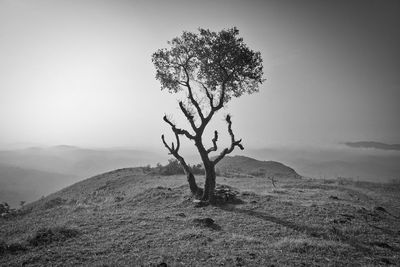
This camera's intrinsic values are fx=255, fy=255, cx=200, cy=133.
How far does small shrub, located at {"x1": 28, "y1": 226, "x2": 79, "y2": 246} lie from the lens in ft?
50.4

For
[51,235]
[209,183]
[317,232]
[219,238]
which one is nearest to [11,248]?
[51,235]

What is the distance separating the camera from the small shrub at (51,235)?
1537 centimetres

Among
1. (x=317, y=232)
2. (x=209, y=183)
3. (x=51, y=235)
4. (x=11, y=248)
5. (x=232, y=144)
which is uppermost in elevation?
(x=232, y=144)

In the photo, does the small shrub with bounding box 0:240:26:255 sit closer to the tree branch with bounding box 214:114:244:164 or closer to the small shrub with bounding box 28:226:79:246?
the small shrub with bounding box 28:226:79:246

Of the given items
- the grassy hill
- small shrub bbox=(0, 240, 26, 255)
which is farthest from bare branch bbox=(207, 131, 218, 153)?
small shrub bbox=(0, 240, 26, 255)

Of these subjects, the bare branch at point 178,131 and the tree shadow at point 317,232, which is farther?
the bare branch at point 178,131

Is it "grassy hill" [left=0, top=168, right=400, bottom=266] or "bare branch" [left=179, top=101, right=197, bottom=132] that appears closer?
"grassy hill" [left=0, top=168, right=400, bottom=266]

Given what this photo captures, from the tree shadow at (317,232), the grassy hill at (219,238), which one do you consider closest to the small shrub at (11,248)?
the grassy hill at (219,238)

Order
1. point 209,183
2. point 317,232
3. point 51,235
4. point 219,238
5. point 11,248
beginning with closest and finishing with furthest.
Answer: point 11,248
point 219,238
point 51,235
point 317,232
point 209,183

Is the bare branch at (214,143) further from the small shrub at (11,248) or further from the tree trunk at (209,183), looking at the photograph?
the small shrub at (11,248)

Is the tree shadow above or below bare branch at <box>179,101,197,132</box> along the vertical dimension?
below

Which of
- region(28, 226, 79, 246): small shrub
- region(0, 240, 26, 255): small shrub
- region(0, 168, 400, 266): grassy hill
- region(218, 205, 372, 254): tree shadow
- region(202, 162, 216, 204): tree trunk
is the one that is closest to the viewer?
region(0, 168, 400, 266): grassy hill

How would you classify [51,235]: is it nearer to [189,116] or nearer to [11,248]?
[11,248]

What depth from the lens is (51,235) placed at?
16062 millimetres
